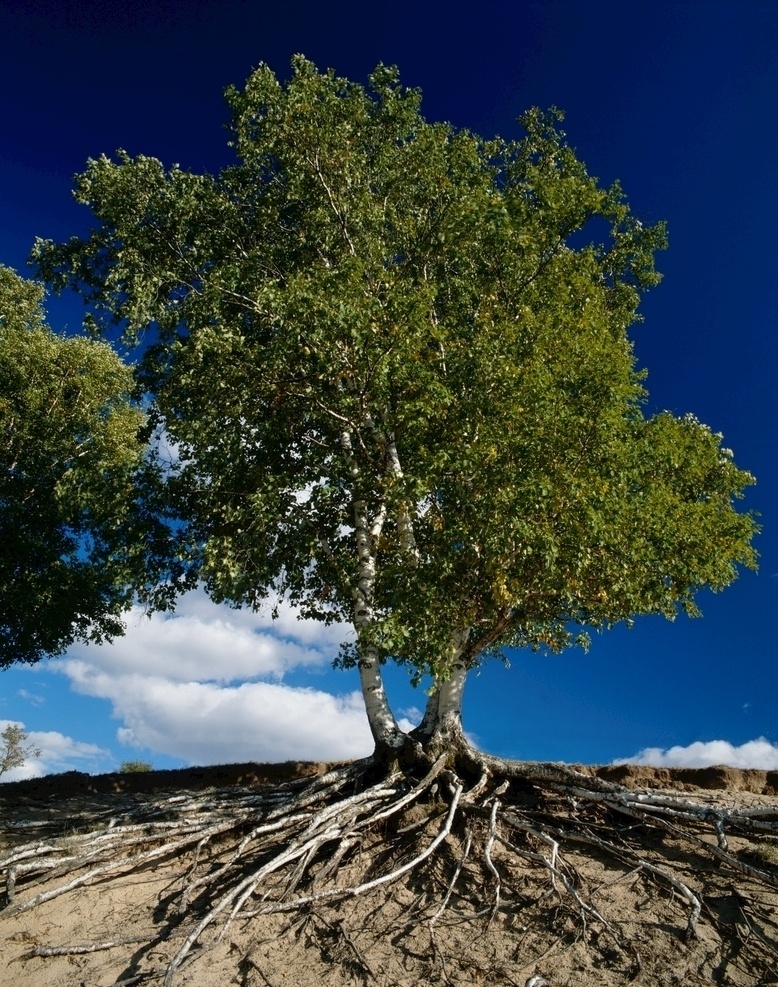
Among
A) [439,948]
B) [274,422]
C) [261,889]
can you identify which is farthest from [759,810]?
[274,422]

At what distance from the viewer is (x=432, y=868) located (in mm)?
11938

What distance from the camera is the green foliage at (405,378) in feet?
42.2

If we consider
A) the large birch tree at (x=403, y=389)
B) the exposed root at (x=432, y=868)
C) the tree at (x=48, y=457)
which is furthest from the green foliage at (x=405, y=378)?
the tree at (x=48, y=457)

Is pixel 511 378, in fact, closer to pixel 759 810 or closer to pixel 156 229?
pixel 759 810

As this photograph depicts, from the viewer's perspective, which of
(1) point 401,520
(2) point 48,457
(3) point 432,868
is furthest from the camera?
(2) point 48,457

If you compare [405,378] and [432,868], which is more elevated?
[405,378]

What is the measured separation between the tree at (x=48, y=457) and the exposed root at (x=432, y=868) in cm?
1020

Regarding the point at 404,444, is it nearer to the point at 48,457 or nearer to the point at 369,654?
the point at 369,654

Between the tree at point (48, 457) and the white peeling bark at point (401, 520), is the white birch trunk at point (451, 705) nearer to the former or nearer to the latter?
the white peeling bark at point (401, 520)

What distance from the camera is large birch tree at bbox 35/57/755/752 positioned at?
12.9 metres

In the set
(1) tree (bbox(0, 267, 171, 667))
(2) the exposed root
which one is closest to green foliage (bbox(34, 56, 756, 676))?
(2) the exposed root

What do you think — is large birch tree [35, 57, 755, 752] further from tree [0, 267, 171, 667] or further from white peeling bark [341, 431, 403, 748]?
tree [0, 267, 171, 667]

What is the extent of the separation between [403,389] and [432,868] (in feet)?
28.3

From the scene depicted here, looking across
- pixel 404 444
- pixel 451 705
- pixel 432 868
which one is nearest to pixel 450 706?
pixel 451 705
